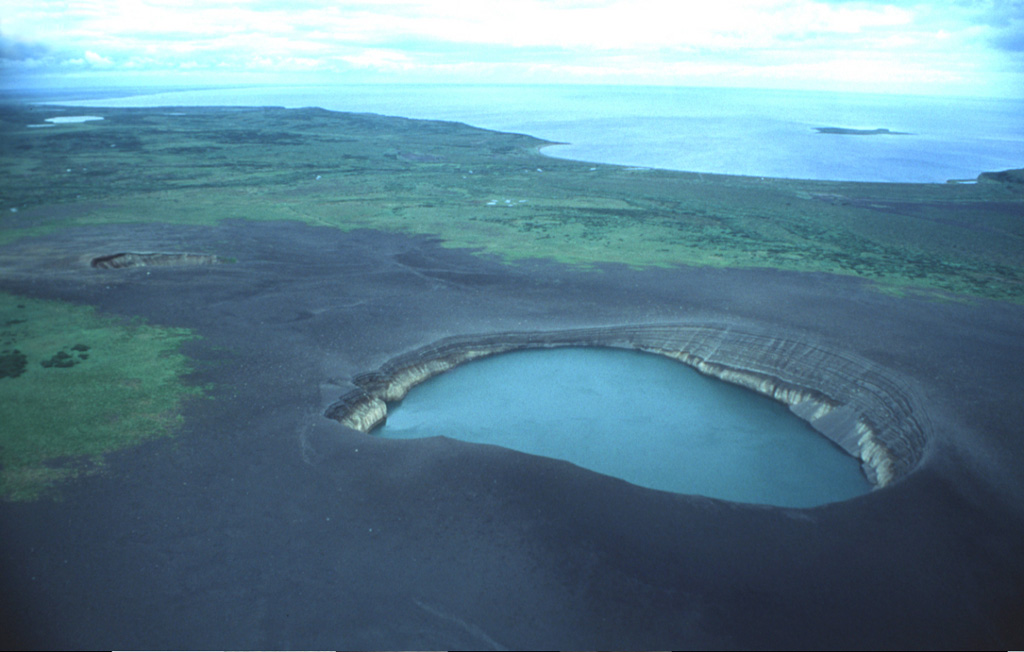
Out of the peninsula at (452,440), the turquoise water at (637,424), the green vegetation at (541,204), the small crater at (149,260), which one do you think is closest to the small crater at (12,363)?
the peninsula at (452,440)

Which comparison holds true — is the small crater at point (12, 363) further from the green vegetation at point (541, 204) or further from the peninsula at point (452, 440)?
the green vegetation at point (541, 204)

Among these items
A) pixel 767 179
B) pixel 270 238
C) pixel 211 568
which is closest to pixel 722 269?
pixel 270 238

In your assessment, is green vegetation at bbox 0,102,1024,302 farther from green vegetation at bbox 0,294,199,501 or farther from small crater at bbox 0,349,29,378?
small crater at bbox 0,349,29,378

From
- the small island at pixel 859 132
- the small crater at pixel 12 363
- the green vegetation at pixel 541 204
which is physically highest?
the small island at pixel 859 132

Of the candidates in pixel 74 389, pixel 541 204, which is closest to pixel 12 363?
pixel 74 389

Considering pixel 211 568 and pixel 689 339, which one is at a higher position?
pixel 689 339

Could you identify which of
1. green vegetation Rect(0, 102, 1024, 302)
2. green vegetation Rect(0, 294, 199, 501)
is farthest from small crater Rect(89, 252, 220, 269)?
green vegetation Rect(0, 294, 199, 501)

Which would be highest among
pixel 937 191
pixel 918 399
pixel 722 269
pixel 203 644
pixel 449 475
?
pixel 937 191

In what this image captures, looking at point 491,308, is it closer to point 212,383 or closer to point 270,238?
point 212,383

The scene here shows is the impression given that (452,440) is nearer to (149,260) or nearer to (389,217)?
(149,260)
